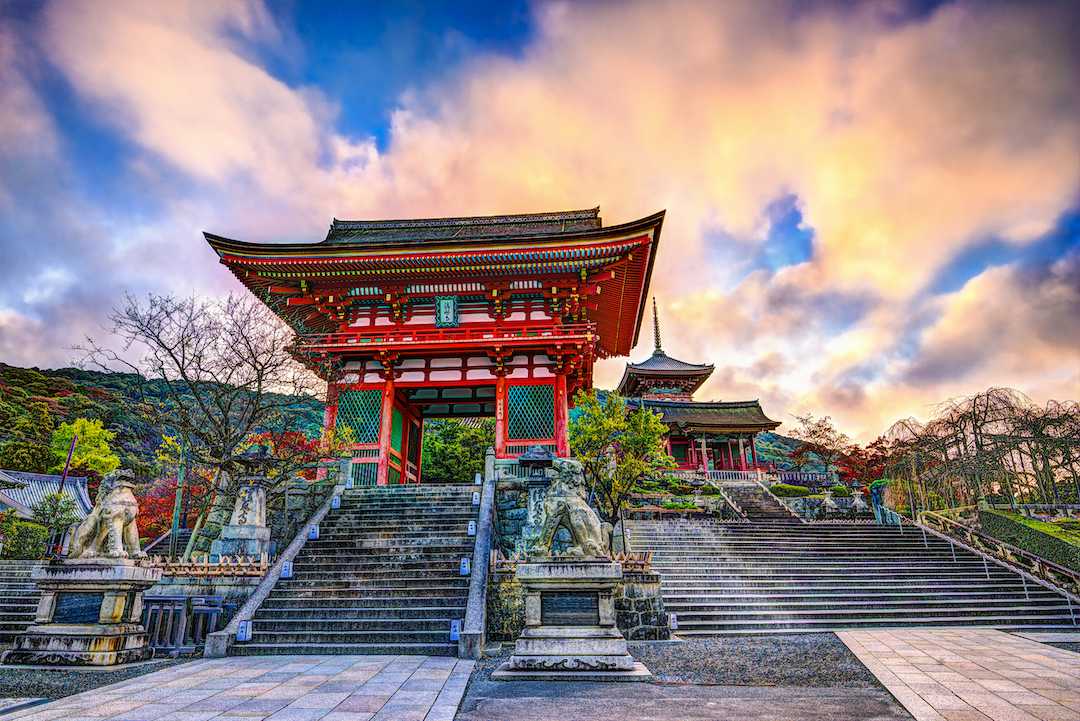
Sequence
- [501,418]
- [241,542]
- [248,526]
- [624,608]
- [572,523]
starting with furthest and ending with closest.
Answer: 1. [501,418]
2. [248,526]
3. [241,542]
4. [624,608]
5. [572,523]

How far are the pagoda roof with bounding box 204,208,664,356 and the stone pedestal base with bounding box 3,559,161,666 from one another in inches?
388

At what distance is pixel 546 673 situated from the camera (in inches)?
234

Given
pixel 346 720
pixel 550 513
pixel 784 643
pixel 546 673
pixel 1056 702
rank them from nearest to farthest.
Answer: pixel 346 720, pixel 1056 702, pixel 546 673, pixel 550 513, pixel 784 643

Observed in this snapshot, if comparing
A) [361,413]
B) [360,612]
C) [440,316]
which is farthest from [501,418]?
[360,612]

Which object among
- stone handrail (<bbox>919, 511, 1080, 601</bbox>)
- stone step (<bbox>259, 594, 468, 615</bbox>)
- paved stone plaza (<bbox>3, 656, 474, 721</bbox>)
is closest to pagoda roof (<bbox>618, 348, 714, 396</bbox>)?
stone handrail (<bbox>919, 511, 1080, 601</bbox>)

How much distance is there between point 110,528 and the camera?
310 inches

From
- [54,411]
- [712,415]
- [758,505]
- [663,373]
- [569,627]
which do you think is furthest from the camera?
[663,373]

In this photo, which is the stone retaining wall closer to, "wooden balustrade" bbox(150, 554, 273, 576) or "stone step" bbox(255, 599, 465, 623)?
"stone step" bbox(255, 599, 465, 623)

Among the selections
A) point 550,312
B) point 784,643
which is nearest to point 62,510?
point 550,312

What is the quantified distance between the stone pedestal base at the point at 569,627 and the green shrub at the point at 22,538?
21071 mm

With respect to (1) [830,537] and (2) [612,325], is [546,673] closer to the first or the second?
(1) [830,537]

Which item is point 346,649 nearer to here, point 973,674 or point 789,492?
point 973,674

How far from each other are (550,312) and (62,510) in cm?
1989

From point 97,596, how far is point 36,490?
26702 millimetres
